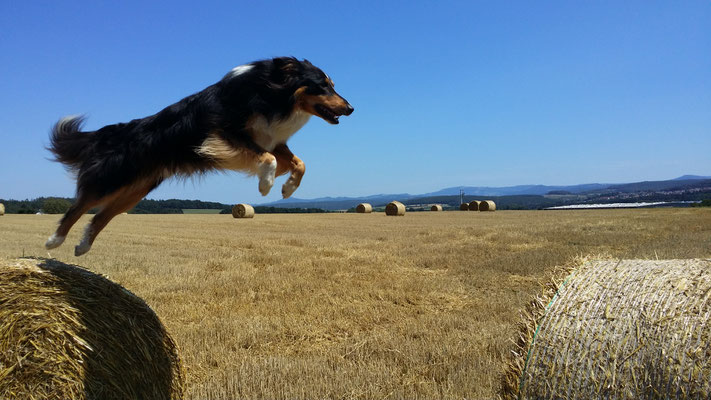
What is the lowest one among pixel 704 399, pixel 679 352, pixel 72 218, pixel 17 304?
pixel 704 399

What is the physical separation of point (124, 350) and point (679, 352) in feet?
13.6

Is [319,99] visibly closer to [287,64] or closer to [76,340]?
[287,64]

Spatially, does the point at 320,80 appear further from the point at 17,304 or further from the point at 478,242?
the point at 478,242

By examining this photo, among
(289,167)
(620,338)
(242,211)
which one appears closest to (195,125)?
(289,167)

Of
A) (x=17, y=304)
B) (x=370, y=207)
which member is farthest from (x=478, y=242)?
(x=370, y=207)

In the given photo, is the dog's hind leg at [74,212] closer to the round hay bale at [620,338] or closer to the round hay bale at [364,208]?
the round hay bale at [620,338]

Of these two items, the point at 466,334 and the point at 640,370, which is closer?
the point at 640,370

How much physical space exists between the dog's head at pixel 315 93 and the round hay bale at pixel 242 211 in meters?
25.0

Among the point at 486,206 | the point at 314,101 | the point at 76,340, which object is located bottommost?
the point at 76,340

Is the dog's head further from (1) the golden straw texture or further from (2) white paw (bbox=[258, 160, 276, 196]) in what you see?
(1) the golden straw texture

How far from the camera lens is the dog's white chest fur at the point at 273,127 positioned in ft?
11.6

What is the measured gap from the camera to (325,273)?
32.6ft

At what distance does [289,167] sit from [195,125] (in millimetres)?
773

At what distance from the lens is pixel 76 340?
3.94 meters
